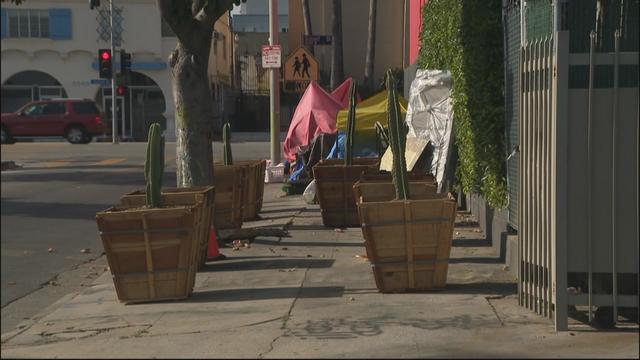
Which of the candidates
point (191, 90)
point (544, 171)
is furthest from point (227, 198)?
point (544, 171)

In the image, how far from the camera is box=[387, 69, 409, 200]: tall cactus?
889 cm

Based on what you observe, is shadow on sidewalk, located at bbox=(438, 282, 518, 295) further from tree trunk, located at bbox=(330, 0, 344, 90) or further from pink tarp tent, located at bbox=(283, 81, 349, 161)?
tree trunk, located at bbox=(330, 0, 344, 90)

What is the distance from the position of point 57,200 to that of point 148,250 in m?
11.1

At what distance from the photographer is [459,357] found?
6.32 metres

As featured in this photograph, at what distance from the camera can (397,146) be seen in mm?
9000

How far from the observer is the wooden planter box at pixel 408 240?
8.56m

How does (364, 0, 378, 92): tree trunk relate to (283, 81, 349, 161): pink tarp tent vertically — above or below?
above

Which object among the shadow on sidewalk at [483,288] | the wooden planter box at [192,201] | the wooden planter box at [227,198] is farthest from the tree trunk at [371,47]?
the shadow on sidewalk at [483,288]

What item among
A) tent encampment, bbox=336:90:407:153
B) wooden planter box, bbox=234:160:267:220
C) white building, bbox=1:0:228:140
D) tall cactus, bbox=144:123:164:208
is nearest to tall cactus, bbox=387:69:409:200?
tall cactus, bbox=144:123:164:208

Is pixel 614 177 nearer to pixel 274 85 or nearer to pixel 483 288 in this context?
pixel 483 288

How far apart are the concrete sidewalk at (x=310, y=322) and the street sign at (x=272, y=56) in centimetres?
1130

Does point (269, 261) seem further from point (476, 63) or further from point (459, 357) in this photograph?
point (459, 357)

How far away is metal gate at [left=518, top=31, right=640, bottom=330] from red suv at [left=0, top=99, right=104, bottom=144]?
94.2 feet

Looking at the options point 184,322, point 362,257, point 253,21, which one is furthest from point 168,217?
point 253,21
